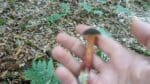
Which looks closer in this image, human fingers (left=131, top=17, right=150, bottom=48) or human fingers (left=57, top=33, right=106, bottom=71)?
human fingers (left=131, top=17, right=150, bottom=48)

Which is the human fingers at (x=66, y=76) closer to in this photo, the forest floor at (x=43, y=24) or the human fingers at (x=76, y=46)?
the human fingers at (x=76, y=46)

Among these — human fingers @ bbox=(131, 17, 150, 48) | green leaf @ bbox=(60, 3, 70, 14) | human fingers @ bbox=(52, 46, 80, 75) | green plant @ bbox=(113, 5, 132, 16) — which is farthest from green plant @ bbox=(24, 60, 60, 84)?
green plant @ bbox=(113, 5, 132, 16)

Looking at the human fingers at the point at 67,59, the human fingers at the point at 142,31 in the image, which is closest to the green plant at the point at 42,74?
the human fingers at the point at 67,59

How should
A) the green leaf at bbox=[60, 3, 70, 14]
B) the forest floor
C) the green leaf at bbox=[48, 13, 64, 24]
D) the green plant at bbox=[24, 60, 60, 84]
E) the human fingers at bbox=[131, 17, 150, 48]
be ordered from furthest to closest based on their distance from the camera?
the green leaf at bbox=[60, 3, 70, 14] → the green leaf at bbox=[48, 13, 64, 24] → the forest floor → the green plant at bbox=[24, 60, 60, 84] → the human fingers at bbox=[131, 17, 150, 48]

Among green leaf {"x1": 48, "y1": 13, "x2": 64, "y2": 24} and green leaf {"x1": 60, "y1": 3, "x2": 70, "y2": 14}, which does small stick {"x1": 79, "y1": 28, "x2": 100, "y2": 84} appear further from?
green leaf {"x1": 60, "y1": 3, "x2": 70, "y2": 14}

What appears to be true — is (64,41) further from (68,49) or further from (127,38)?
(127,38)

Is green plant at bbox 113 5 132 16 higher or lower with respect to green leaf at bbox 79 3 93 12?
lower

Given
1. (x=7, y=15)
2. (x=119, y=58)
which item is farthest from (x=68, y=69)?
(x=7, y=15)
